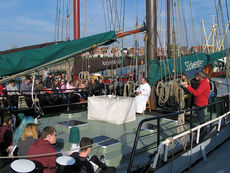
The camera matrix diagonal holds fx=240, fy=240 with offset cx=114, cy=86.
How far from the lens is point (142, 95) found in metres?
7.30

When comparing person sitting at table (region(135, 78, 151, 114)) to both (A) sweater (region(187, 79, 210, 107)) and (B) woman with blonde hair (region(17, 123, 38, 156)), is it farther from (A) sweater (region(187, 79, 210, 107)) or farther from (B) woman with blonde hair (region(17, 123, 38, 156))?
(B) woman with blonde hair (region(17, 123, 38, 156))

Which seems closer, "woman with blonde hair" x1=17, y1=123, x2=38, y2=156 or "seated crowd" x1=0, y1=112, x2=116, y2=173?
"seated crowd" x1=0, y1=112, x2=116, y2=173

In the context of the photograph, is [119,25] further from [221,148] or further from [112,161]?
[112,161]

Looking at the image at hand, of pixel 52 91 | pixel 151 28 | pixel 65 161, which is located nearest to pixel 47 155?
pixel 65 161

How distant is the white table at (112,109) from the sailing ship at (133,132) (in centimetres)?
14

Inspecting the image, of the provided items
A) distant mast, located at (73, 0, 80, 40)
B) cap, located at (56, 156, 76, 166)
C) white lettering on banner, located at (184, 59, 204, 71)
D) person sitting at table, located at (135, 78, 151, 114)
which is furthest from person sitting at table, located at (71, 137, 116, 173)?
distant mast, located at (73, 0, 80, 40)

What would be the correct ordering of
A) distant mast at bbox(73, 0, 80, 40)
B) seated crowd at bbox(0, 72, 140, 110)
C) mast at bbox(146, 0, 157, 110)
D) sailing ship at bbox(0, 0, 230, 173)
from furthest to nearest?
distant mast at bbox(73, 0, 80, 40)
mast at bbox(146, 0, 157, 110)
seated crowd at bbox(0, 72, 140, 110)
sailing ship at bbox(0, 0, 230, 173)

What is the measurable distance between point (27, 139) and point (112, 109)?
2.85m

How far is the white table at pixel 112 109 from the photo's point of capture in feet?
19.9

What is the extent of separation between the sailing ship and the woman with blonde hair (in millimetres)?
809

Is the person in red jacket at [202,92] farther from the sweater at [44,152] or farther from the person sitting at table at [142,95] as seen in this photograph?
the sweater at [44,152]

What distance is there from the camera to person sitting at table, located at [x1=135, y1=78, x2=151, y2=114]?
23.8 feet

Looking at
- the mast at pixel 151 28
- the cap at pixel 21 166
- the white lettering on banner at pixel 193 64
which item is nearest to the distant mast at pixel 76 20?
the mast at pixel 151 28

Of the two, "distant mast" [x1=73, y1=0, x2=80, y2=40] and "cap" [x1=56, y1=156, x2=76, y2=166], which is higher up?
"distant mast" [x1=73, y1=0, x2=80, y2=40]
